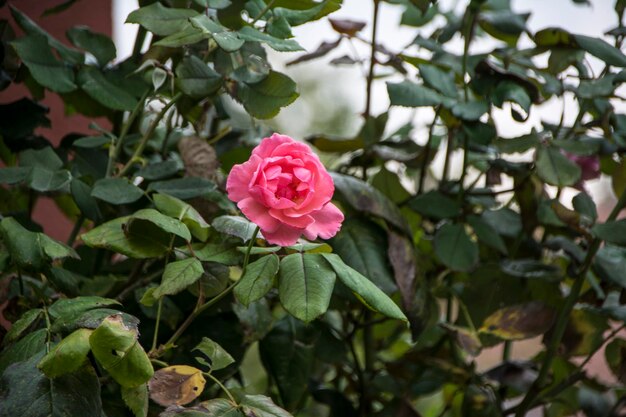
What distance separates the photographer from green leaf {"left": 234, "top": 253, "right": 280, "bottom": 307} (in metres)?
0.66

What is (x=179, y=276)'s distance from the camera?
69 centimetres

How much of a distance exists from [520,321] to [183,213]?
0.48 metres

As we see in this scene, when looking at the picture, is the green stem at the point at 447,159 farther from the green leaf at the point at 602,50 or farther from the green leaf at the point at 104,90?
the green leaf at the point at 104,90

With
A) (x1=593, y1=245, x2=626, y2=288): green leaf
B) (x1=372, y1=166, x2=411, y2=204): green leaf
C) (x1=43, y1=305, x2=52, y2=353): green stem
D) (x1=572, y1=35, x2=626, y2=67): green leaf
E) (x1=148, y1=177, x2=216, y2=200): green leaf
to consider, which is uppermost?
(x1=572, y1=35, x2=626, y2=67): green leaf

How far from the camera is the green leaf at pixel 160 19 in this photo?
0.79 metres

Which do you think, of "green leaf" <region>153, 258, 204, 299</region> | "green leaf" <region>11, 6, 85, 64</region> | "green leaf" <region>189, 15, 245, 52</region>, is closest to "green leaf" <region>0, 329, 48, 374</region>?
"green leaf" <region>153, 258, 204, 299</region>

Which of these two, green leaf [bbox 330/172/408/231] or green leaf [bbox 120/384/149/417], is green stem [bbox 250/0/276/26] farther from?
green leaf [bbox 120/384/149/417]

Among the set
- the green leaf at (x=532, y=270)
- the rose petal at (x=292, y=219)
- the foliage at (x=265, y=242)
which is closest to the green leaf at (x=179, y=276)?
the foliage at (x=265, y=242)

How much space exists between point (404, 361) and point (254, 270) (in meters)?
0.55

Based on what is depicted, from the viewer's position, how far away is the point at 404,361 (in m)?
1.16

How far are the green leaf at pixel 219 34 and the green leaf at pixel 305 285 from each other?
0.70 ft

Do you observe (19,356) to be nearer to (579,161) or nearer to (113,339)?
(113,339)

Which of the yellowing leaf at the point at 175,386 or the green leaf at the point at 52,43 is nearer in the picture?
the yellowing leaf at the point at 175,386

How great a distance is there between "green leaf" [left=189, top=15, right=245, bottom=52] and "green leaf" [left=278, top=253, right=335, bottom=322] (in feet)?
0.70
